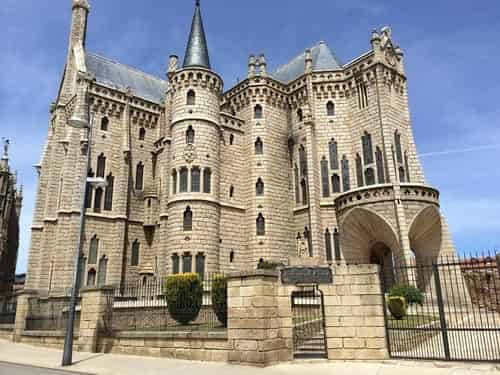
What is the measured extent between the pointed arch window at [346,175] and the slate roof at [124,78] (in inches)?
739

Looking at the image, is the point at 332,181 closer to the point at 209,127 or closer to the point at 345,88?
the point at 345,88

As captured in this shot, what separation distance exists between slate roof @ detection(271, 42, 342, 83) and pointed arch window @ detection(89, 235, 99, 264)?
74.2 ft

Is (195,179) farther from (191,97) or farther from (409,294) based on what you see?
(409,294)

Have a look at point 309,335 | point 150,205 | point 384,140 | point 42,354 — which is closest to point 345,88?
point 384,140

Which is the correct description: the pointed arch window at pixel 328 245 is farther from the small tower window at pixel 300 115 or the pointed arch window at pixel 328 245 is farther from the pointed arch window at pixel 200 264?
the small tower window at pixel 300 115

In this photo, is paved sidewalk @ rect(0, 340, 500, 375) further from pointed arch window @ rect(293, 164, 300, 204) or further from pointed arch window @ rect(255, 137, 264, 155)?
pointed arch window @ rect(255, 137, 264, 155)

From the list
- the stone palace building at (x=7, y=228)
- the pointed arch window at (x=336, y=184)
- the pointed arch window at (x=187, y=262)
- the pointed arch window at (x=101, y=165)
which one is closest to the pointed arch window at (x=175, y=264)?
the pointed arch window at (x=187, y=262)

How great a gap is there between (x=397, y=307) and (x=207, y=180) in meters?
16.1

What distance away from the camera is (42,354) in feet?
46.8

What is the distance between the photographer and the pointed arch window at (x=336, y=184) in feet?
100.0

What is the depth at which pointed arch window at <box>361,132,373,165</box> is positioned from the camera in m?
29.6

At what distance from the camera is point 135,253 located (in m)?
32.0

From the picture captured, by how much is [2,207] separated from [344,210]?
134 feet

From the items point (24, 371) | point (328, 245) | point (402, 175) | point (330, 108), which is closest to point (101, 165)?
point (328, 245)
